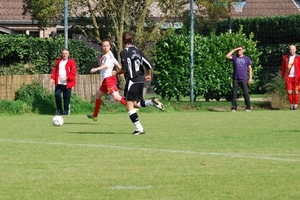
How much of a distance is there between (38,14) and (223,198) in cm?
2101

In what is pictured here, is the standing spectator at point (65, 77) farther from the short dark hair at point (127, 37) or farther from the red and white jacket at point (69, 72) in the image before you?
the short dark hair at point (127, 37)

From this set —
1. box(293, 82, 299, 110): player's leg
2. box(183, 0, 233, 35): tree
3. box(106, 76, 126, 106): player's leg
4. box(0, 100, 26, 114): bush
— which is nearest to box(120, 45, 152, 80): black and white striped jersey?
box(106, 76, 126, 106): player's leg

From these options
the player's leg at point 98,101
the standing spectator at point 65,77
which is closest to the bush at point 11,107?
the standing spectator at point 65,77

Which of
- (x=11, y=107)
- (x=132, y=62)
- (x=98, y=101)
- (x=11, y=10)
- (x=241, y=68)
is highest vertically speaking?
(x=11, y=10)

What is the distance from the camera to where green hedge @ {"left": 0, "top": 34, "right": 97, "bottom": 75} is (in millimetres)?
28484

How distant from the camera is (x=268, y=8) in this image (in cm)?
5175

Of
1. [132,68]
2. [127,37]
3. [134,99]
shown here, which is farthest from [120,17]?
[134,99]

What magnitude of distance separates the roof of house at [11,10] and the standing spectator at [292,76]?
66.4ft

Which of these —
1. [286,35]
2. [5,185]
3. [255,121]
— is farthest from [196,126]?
[286,35]

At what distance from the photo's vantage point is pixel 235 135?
1697cm

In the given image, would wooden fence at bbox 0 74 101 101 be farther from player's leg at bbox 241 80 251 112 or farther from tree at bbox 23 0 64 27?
player's leg at bbox 241 80 251 112

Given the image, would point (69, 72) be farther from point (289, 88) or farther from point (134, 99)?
point (134, 99)

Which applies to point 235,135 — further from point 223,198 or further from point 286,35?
point 286,35

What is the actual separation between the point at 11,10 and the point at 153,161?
35.4 metres
